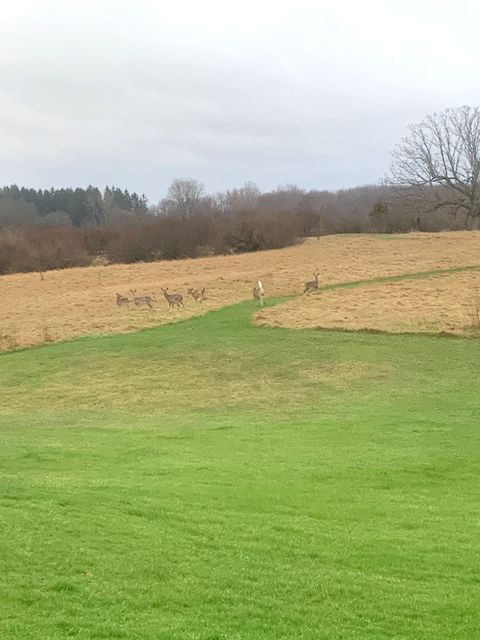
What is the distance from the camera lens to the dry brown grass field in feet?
98.8

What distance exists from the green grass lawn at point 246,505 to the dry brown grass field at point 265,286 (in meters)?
8.70

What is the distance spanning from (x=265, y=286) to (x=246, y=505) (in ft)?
101

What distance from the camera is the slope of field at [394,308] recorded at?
2634cm

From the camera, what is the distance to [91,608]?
526 centimetres

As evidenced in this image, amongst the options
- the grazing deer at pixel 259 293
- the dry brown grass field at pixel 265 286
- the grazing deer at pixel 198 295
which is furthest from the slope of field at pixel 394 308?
the grazing deer at pixel 198 295

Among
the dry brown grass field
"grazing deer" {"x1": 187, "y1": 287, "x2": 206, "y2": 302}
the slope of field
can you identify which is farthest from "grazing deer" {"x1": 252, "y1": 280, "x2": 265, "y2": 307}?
"grazing deer" {"x1": 187, "y1": 287, "x2": 206, "y2": 302}

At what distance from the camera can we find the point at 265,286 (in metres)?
39.4

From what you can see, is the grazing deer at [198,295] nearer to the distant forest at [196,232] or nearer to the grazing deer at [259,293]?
the grazing deer at [259,293]

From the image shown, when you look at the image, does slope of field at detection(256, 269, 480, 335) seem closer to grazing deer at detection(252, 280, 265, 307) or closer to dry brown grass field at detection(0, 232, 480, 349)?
dry brown grass field at detection(0, 232, 480, 349)

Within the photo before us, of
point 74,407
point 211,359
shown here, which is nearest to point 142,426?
point 74,407

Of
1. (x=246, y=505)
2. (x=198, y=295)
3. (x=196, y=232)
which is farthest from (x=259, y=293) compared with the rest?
(x=196, y=232)

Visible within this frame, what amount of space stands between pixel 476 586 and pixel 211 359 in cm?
1720

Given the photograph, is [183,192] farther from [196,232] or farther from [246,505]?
[246,505]

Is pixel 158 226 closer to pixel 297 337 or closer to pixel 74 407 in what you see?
pixel 297 337
